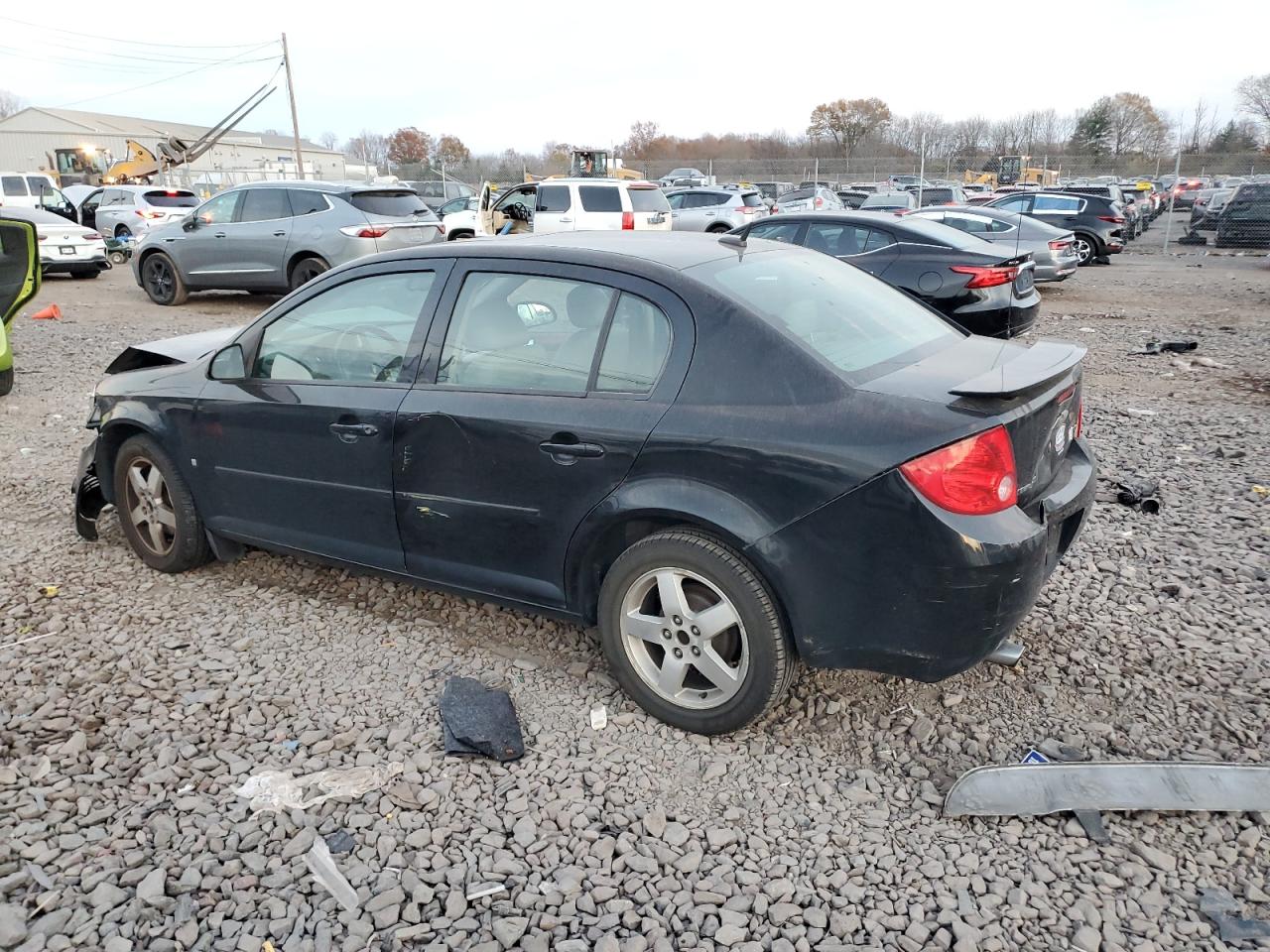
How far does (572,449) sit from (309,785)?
4.59 feet

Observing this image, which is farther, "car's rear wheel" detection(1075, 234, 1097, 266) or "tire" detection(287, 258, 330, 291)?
"car's rear wheel" detection(1075, 234, 1097, 266)

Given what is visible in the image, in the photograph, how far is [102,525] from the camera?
5219 mm

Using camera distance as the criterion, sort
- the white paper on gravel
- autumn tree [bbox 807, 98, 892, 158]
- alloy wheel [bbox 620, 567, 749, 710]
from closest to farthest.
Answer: the white paper on gravel → alloy wheel [bbox 620, 567, 749, 710] → autumn tree [bbox 807, 98, 892, 158]

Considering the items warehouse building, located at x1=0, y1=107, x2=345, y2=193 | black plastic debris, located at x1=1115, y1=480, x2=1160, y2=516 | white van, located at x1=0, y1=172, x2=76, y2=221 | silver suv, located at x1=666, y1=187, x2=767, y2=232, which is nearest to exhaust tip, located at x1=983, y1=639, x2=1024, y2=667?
black plastic debris, located at x1=1115, y1=480, x2=1160, y2=516

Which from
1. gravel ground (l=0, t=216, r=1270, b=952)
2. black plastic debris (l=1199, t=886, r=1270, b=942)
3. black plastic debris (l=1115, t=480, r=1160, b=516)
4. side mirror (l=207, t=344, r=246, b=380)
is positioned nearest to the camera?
black plastic debris (l=1199, t=886, r=1270, b=942)

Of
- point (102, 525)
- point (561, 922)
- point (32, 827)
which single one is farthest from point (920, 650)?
point (102, 525)

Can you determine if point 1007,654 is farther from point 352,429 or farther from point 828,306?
point 352,429

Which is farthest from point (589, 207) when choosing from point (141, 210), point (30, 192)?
point (30, 192)

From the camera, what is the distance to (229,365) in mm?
4098

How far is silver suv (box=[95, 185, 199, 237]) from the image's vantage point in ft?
68.9

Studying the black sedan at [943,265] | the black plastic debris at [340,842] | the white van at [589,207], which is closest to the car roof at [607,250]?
the black plastic debris at [340,842]

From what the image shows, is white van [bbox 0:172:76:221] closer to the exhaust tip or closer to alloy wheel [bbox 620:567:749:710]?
alloy wheel [bbox 620:567:749:710]

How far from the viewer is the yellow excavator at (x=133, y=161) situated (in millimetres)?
31812

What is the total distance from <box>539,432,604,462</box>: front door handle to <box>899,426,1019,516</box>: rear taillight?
1.02 meters
